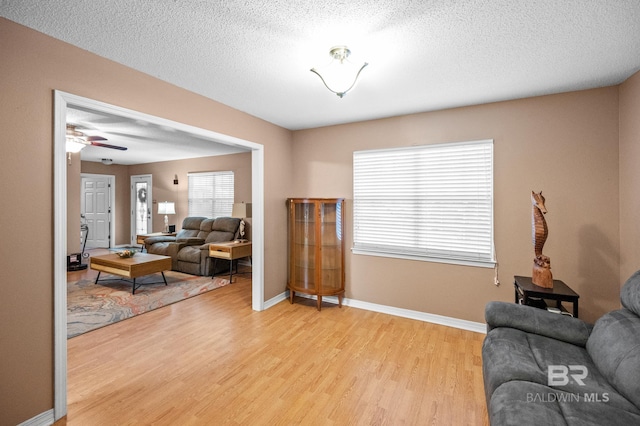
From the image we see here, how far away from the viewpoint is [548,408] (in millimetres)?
1223

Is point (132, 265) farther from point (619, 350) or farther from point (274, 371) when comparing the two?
point (619, 350)

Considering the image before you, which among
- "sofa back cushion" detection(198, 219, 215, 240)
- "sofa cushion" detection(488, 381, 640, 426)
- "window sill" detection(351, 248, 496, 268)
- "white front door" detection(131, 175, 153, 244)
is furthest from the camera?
"white front door" detection(131, 175, 153, 244)

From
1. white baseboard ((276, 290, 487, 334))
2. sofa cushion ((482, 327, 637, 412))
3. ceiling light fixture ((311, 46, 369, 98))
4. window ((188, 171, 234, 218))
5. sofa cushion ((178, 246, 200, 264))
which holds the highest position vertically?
ceiling light fixture ((311, 46, 369, 98))

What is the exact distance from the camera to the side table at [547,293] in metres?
2.21

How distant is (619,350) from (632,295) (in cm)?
39

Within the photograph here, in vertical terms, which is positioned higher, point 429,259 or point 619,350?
point 429,259

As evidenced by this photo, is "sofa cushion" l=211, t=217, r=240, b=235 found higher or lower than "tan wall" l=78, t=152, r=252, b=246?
lower

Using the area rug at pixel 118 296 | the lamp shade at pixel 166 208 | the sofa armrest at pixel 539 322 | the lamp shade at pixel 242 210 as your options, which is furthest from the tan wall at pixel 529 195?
the lamp shade at pixel 166 208

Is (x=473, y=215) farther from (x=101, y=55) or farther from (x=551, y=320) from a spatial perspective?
(x=101, y=55)

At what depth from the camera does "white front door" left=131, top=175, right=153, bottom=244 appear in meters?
7.82

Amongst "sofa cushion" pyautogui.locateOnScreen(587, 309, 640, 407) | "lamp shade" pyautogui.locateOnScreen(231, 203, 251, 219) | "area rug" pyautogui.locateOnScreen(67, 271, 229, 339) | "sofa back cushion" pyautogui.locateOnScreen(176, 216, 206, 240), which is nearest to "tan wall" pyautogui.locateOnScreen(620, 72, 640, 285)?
"sofa cushion" pyautogui.locateOnScreen(587, 309, 640, 407)

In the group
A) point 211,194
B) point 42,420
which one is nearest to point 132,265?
point 42,420

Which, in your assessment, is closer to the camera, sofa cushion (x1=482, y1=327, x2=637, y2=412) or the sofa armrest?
sofa cushion (x1=482, y1=327, x2=637, y2=412)

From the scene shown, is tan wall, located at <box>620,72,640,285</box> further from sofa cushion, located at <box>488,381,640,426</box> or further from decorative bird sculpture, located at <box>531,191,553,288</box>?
sofa cushion, located at <box>488,381,640,426</box>
